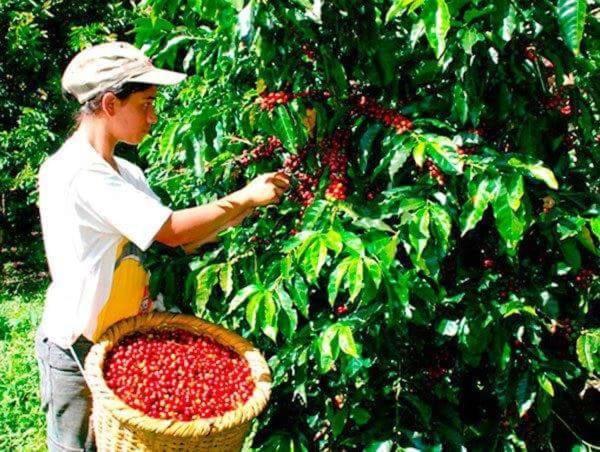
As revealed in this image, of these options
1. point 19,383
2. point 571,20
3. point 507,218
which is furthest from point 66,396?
point 19,383

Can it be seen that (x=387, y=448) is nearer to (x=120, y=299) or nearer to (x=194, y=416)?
(x=194, y=416)

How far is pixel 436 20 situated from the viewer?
5.52 ft

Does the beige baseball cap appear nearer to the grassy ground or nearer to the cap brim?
the cap brim

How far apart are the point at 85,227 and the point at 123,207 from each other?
16cm

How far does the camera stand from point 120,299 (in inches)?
90.4

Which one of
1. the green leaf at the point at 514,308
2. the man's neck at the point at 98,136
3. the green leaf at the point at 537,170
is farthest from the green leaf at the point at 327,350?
the man's neck at the point at 98,136

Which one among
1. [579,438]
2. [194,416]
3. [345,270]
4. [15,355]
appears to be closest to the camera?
[345,270]

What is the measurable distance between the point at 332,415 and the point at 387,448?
8.5 inches

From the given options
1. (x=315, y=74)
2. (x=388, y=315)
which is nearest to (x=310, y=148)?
(x=315, y=74)

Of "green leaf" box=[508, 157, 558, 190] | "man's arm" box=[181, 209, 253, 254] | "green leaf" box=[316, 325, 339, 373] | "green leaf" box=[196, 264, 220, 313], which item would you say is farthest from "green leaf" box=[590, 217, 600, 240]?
"green leaf" box=[196, 264, 220, 313]

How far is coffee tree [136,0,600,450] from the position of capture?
1.88 m

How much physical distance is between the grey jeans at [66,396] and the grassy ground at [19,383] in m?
1.58

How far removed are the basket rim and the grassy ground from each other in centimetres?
186

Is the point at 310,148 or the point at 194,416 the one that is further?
the point at 310,148
